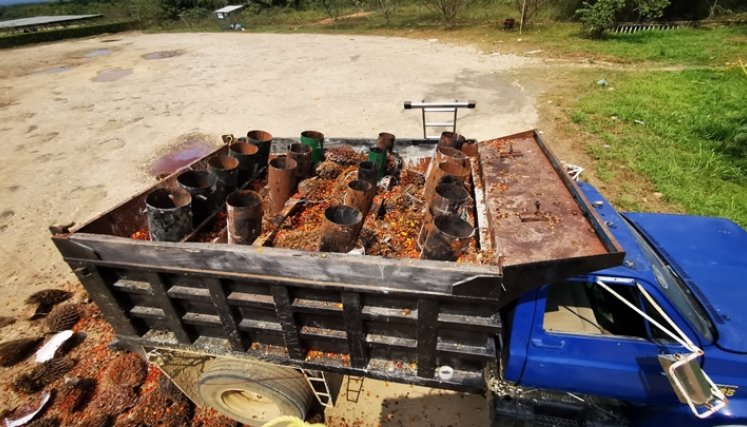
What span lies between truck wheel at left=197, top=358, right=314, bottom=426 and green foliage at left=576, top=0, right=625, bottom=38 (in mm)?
20864

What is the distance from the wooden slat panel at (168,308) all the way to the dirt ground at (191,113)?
163 centimetres

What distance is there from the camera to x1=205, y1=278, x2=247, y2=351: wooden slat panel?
247 cm

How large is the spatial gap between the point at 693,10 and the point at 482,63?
705 inches

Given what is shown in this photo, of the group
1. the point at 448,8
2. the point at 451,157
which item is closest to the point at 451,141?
the point at 451,157

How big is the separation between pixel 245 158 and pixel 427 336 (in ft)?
8.94

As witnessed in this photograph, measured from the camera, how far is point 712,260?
306 cm

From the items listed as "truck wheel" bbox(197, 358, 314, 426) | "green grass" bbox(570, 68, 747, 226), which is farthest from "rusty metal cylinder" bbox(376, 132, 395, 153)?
"green grass" bbox(570, 68, 747, 226)

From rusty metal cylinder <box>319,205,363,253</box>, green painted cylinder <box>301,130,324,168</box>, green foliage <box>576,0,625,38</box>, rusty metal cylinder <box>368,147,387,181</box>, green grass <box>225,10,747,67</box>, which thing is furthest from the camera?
green foliage <box>576,0,625,38</box>

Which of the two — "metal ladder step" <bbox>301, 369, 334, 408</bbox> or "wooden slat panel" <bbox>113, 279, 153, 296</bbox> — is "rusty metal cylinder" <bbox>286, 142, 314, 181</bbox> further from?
"metal ladder step" <bbox>301, 369, 334, 408</bbox>

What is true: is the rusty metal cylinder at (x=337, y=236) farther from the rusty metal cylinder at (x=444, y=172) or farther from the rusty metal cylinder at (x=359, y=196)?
the rusty metal cylinder at (x=444, y=172)

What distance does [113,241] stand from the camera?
2.49 meters

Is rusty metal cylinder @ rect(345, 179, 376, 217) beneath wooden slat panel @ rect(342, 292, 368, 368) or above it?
above

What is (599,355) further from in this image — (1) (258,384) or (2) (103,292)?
(2) (103,292)

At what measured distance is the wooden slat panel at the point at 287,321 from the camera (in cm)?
241
